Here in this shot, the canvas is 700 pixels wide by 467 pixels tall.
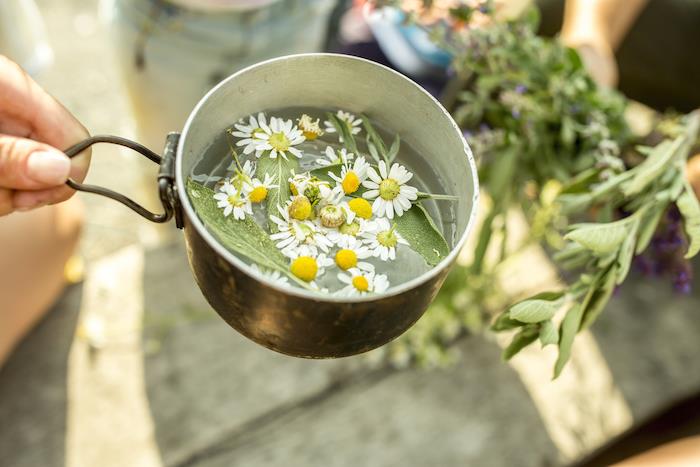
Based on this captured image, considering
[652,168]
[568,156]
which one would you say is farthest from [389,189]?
[568,156]

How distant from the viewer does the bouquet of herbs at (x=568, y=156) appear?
2.14 ft

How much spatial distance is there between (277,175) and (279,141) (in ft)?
0.11

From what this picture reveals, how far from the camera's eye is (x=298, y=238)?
0.51 m

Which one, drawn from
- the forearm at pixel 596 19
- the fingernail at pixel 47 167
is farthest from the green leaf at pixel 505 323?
the forearm at pixel 596 19

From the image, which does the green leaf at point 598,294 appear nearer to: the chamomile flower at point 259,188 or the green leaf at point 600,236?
the green leaf at point 600,236

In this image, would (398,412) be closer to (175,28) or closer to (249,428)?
(249,428)

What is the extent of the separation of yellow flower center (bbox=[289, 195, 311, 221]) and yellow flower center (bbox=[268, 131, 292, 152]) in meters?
0.06

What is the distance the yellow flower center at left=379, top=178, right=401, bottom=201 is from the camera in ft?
1.78

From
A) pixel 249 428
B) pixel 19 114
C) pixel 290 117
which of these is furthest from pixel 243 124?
pixel 249 428

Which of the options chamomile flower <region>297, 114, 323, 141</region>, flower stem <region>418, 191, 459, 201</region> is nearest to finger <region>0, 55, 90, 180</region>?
chamomile flower <region>297, 114, 323, 141</region>

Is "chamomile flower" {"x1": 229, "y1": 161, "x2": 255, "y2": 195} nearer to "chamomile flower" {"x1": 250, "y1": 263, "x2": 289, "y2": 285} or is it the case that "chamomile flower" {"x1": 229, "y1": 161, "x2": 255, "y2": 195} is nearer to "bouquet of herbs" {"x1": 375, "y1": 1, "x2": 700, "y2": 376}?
"chamomile flower" {"x1": 250, "y1": 263, "x2": 289, "y2": 285}

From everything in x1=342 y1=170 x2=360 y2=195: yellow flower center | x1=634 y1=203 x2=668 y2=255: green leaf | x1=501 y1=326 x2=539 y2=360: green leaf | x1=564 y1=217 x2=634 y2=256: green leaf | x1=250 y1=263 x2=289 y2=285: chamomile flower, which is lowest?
x1=501 y1=326 x2=539 y2=360: green leaf

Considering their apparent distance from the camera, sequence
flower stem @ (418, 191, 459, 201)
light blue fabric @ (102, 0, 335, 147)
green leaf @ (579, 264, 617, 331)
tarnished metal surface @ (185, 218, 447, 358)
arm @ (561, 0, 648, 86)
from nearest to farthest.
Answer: tarnished metal surface @ (185, 218, 447, 358), flower stem @ (418, 191, 459, 201), green leaf @ (579, 264, 617, 331), light blue fabric @ (102, 0, 335, 147), arm @ (561, 0, 648, 86)

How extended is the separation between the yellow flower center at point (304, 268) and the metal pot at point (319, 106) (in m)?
0.04
